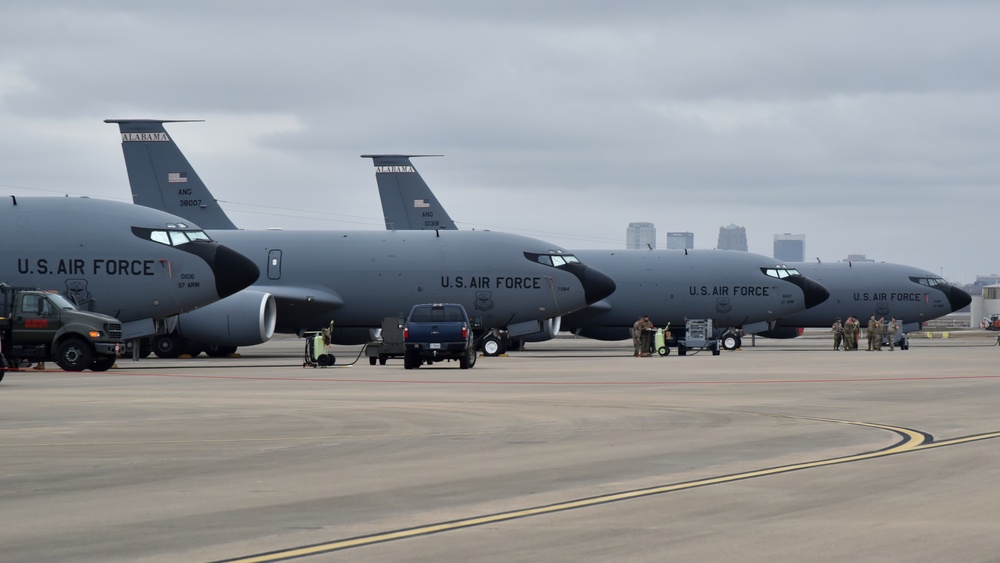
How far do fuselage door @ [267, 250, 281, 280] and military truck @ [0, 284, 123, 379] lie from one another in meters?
18.0

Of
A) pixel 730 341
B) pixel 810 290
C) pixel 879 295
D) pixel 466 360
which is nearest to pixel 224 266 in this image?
pixel 466 360

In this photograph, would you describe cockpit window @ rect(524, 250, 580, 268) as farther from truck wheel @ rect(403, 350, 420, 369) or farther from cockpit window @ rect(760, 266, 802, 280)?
truck wheel @ rect(403, 350, 420, 369)

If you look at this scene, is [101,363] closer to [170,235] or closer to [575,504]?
[170,235]

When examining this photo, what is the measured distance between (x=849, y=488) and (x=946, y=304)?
6481cm

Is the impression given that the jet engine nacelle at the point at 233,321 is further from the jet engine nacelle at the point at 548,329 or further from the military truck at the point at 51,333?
the jet engine nacelle at the point at 548,329

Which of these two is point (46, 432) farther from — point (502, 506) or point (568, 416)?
point (502, 506)

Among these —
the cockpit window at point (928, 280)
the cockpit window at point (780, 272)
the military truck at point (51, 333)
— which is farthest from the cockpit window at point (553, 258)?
the cockpit window at point (928, 280)

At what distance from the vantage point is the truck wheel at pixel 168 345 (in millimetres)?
50500

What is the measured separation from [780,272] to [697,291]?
4515 mm

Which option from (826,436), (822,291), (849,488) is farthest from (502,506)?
(822,291)

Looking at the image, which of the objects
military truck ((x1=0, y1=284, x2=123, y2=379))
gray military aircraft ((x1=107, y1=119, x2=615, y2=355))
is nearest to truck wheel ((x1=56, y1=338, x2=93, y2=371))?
military truck ((x1=0, y1=284, x2=123, y2=379))

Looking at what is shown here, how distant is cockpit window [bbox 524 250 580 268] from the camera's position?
5553cm

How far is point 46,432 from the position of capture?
18.5 m

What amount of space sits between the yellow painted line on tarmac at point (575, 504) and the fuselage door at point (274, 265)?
4019 centimetres
